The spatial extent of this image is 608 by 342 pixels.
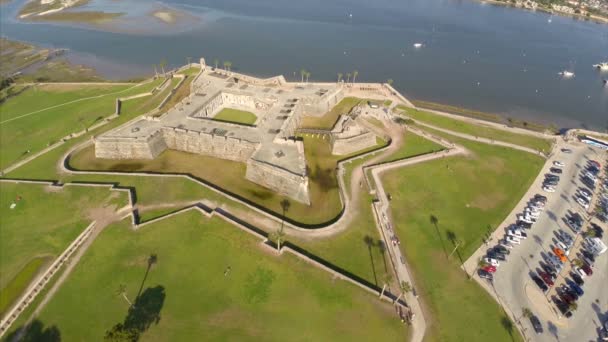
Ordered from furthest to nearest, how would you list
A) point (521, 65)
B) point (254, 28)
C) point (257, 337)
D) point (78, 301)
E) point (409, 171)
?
point (254, 28), point (521, 65), point (409, 171), point (78, 301), point (257, 337)

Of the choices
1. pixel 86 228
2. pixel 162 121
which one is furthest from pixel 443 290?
pixel 162 121

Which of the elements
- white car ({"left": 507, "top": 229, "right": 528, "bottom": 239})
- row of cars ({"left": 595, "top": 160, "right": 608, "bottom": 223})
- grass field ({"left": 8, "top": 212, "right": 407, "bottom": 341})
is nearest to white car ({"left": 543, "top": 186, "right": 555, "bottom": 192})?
row of cars ({"left": 595, "top": 160, "right": 608, "bottom": 223})

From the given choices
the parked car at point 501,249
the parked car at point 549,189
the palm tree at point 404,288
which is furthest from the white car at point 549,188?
the palm tree at point 404,288

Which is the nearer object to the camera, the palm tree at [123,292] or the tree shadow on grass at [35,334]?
the tree shadow on grass at [35,334]

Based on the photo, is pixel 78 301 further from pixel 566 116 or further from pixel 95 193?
pixel 566 116

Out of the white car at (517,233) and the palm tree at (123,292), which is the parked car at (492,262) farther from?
the palm tree at (123,292)
